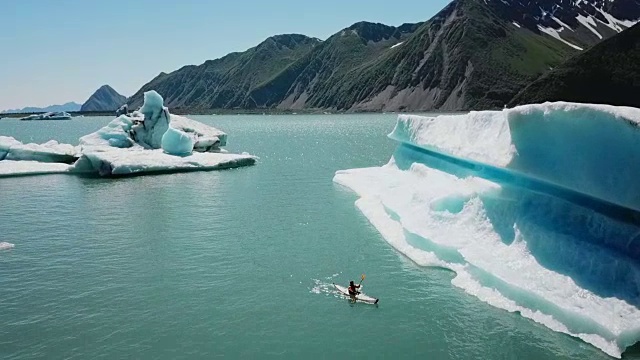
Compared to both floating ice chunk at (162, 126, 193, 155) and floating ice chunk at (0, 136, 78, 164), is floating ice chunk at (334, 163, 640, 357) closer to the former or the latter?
floating ice chunk at (162, 126, 193, 155)

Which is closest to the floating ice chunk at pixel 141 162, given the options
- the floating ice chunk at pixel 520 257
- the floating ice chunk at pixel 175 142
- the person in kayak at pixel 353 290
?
the floating ice chunk at pixel 175 142

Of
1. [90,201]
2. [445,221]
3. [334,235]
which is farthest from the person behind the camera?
[90,201]

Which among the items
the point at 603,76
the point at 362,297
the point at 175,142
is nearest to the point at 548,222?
the point at 362,297

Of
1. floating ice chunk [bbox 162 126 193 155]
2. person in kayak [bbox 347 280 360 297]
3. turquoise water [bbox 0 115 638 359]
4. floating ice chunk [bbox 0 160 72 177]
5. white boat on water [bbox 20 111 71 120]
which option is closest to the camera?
turquoise water [bbox 0 115 638 359]

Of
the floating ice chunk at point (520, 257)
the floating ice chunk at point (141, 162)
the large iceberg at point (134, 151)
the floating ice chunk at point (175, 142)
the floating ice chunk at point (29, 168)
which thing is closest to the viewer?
the floating ice chunk at point (520, 257)

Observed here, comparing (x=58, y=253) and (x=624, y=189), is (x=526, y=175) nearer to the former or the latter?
(x=624, y=189)

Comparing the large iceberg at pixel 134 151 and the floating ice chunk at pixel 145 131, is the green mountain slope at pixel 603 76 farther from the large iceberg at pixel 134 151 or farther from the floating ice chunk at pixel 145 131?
the floating ice chunk at pixel 145 131

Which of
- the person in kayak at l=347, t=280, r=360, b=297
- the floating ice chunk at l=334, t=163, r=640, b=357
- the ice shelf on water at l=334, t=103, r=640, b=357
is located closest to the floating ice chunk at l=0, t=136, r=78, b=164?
the floating ice chunk at l=334, t=163, r=640, b=357

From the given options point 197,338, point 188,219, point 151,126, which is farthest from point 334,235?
point 151,126
